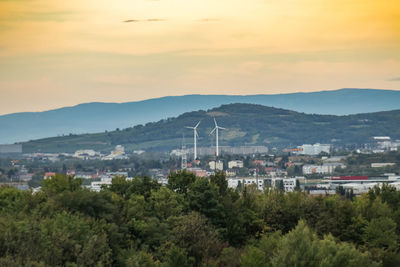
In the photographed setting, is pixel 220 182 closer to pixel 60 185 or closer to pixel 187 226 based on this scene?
pixel 60 185

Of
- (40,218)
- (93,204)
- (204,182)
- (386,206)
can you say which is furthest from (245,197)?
(40,218)

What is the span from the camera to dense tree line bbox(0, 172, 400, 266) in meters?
61.0

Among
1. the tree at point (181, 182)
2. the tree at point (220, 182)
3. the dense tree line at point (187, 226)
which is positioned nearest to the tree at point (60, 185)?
the dense tree line at point (187, 226)

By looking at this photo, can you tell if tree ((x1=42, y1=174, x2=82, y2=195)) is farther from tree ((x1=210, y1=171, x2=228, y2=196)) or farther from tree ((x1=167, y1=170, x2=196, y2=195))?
tree ((x1=210, y1=171, x2=228, y2=196))

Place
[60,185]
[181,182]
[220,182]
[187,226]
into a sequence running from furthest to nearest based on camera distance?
[220,182], [181,182], [60,185], [187,226]

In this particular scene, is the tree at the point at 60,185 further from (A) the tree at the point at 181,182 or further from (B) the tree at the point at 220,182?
(B) the tree at the point at 220,182

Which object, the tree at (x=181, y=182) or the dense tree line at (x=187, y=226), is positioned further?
the tree at (x=181, y=182)

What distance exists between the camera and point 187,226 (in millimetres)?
76562

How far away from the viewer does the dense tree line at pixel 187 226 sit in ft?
200

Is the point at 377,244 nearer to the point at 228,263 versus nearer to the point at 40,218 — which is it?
the point at 228,263

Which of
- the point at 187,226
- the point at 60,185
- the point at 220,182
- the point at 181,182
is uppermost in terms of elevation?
the point at 60,185

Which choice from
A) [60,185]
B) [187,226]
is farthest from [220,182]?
[187,226]

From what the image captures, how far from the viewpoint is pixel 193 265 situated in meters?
70.4

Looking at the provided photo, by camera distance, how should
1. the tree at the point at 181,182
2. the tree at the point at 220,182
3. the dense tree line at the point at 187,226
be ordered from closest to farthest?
the dense tree line at the point at 187,226, the tree at the point at 181,182, the tree at the point at 220,182
